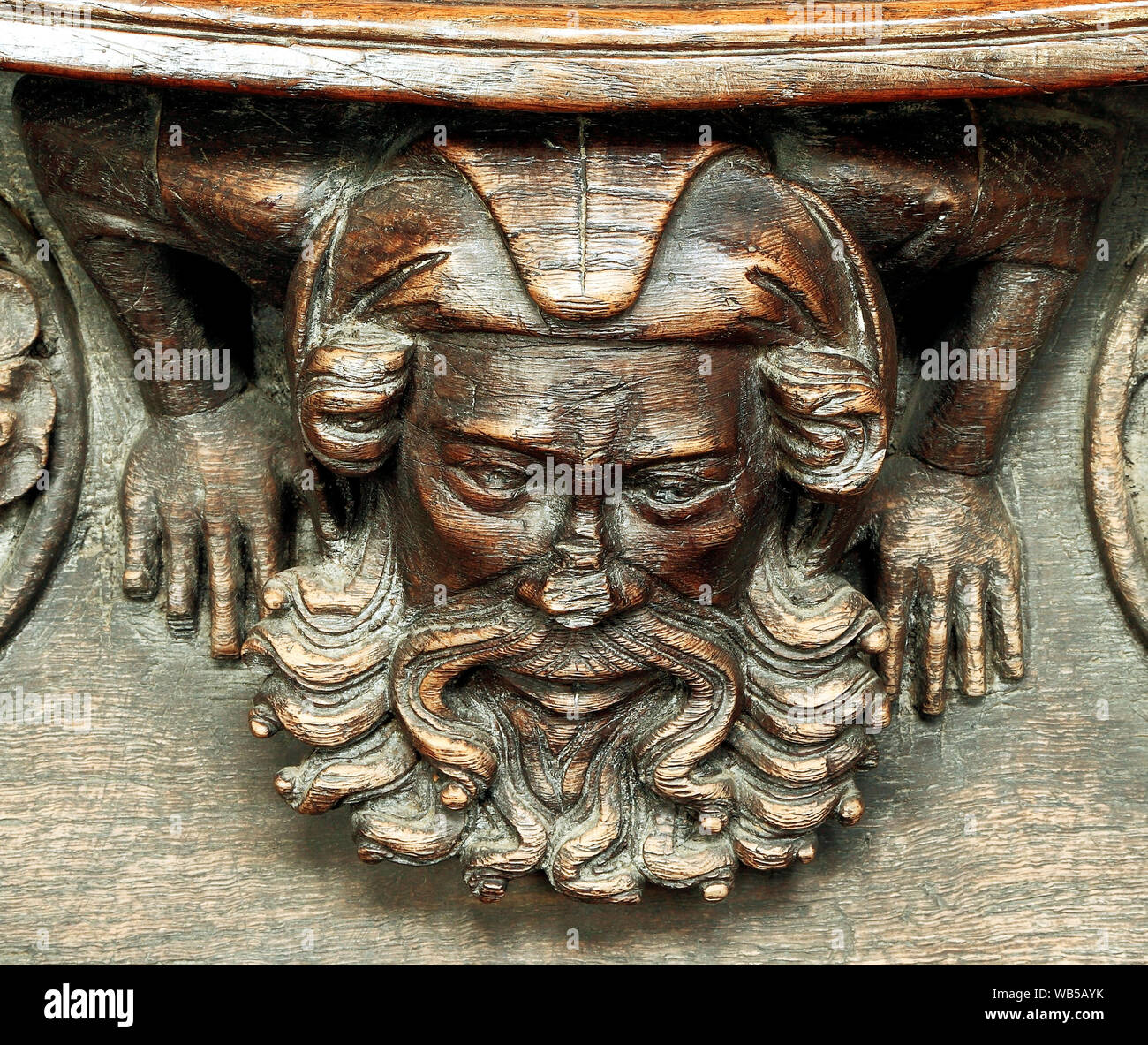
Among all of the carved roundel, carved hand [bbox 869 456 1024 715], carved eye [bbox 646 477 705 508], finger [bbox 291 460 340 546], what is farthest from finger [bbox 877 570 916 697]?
the carved roundel

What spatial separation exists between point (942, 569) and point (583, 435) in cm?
38

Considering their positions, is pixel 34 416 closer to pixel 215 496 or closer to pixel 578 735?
pixel 215 496

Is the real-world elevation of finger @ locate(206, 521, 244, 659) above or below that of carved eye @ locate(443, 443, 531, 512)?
below

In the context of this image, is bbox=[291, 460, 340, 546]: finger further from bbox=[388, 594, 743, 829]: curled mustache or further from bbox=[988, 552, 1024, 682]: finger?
bbox=[988, 552, 1024, 682]: finger

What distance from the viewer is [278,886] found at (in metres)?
1.39

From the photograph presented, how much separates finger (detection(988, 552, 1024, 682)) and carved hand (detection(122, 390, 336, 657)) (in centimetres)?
56

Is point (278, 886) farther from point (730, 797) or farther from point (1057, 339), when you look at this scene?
point (1057, 339)

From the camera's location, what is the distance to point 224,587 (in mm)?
1338

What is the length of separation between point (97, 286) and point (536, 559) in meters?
0.41

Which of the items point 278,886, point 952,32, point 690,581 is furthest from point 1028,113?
point 278,886

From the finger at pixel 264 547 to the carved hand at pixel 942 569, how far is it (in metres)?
0.48

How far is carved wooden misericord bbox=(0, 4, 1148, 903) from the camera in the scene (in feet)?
3.51

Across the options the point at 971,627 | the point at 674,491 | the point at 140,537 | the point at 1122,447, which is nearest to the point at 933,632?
the point at 971,627

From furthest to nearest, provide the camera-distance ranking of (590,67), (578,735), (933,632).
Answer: (933,632) < (578,735) < (590,67)
